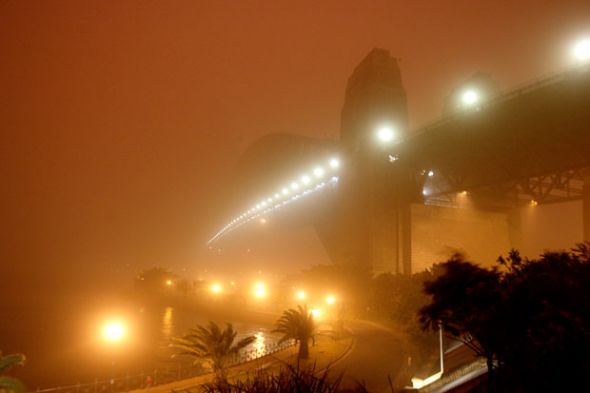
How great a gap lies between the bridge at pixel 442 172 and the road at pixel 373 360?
8846 mm

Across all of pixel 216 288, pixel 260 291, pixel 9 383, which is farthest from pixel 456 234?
pixel 216 288

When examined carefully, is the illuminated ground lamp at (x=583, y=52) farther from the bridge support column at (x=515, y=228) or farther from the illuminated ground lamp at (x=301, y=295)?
the illuminated ground lamp at (x=301, y=295)

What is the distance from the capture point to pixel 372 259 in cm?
3641

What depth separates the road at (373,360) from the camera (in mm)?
18922

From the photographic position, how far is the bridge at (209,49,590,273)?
82.1 ft

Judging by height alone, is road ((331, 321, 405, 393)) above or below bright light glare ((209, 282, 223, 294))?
above

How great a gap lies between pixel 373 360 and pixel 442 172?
748 inches

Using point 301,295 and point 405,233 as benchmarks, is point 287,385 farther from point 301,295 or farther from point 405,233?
point 301,295

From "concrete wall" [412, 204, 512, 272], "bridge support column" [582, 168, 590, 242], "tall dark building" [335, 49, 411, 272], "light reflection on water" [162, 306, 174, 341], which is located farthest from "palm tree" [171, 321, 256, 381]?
"light reflection on water" [162, 306, 174, 341]

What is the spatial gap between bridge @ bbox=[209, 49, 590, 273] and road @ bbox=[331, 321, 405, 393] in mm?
8846

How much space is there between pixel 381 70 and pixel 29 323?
99.8m

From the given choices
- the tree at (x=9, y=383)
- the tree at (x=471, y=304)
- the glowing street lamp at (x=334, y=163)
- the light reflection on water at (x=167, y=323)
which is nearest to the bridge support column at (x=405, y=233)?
the glowing street lamp at (x=334, y=163)

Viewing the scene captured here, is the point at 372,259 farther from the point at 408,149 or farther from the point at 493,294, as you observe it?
the point at 493,294

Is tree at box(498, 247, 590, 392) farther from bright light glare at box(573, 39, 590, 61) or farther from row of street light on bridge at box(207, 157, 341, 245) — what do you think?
row of street light on bridge at box(207, 157, 341, 245)
